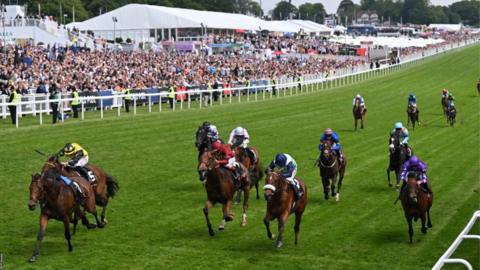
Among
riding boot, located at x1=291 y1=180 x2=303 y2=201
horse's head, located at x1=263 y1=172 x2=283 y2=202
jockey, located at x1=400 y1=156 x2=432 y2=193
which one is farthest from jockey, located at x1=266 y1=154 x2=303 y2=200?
jockey, located at x1=400 y1=156 x2=432 y2=193

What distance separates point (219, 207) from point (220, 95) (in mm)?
27451

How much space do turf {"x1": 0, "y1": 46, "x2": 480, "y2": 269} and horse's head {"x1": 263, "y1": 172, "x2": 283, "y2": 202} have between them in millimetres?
975

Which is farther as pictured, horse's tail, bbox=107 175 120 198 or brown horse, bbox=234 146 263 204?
brown horse, bbox=234 146 263 204

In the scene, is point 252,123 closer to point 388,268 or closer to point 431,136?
point 431,136

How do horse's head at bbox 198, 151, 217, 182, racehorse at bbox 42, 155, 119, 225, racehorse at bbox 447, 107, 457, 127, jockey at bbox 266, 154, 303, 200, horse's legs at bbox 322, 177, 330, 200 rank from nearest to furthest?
jockey at bbox 266, 154, 303, 200 < horse's head at bbox 198, 151, 217, 182 < racehorse at bbox 42, 155, 119, 225 < horse's legs at bbox 322, 177, 330, 200 < racehorse at bbox 447, 107, 457, 127

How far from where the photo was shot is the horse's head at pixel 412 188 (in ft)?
41.3

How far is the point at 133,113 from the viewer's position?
110 feet

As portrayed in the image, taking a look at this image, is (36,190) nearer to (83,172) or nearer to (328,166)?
(83,172)

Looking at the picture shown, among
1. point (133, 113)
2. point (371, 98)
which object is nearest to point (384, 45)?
point (371, 98)

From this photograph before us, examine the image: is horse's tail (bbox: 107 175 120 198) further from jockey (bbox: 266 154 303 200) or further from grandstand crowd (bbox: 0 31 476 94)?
grandstand crowd (bbox: 0 31 476 94)

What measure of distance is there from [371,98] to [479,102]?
6.50 metres

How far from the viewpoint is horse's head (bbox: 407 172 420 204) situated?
41.3 ft

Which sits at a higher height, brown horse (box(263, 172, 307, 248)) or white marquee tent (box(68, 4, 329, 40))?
white marquee tent (box(68, 4, 329, 40))

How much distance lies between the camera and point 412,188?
12.6 m
